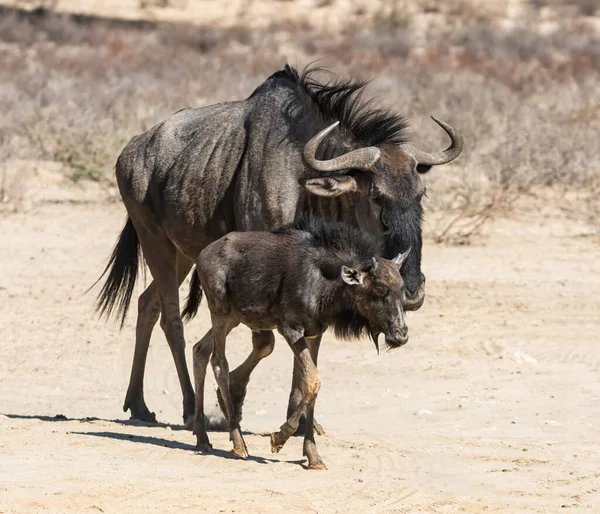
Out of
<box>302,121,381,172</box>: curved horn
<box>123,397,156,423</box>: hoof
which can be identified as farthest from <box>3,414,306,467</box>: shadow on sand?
<box>302,121,381,172</box>: curved horn

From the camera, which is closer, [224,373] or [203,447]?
[224,373]

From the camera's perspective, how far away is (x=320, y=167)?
7773 mm

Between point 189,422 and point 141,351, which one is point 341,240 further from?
point 141,351

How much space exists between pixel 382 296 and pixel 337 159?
112cm

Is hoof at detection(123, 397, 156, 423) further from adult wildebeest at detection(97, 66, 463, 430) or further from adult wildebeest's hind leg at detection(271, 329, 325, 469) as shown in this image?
adult wildebeest's hind leg at detection(271, 329, 325, 469)

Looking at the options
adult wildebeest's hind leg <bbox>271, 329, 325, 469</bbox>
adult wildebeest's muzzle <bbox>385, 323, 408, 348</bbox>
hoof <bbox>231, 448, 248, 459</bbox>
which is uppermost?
adult wildebeest's muzzle <bbox>385, 323, 408, 348</bbox>

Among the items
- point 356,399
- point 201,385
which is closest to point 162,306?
point 356,399

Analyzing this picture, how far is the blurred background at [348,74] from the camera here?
55.9 feet

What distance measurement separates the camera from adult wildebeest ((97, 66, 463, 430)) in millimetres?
7773

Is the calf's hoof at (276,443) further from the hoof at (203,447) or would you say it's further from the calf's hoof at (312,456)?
the hoof at (203,447)

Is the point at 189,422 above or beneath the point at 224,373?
beneath

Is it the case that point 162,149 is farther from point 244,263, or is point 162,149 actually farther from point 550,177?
point 550,177

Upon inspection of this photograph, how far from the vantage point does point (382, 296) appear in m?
6.97

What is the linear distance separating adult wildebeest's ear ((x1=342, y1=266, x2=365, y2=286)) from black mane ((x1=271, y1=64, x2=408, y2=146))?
4.75 ft
